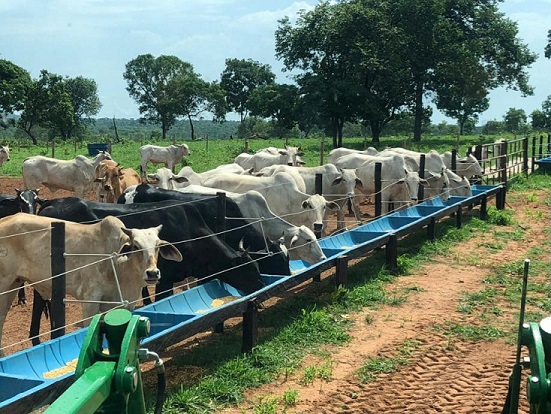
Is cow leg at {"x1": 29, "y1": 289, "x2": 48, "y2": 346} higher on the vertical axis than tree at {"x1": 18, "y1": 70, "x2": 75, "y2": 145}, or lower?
lower

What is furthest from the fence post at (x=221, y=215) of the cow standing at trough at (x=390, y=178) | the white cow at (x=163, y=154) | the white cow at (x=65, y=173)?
the white cow at (x=163, y=154)

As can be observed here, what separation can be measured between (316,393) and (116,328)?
4259 mm

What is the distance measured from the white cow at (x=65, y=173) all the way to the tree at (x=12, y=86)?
36.5m

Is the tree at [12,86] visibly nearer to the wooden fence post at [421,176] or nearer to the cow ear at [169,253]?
the wooden fence post at [421,176]

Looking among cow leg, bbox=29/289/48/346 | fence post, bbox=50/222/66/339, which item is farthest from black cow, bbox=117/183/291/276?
fence post, bbox=50/222/66/339

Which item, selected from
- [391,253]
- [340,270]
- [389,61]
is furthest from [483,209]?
[389,61]

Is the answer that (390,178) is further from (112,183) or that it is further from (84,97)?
(84,97)

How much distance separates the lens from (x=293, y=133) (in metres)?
74.9

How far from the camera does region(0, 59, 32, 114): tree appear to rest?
169 ft

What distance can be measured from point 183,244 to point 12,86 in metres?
48.5

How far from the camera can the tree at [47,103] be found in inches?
2158

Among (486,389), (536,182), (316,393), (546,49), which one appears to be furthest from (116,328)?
(546,49)

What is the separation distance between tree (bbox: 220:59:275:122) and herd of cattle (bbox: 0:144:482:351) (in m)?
59.0

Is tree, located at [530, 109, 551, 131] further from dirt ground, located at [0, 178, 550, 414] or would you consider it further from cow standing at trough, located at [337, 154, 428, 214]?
dirt ground, located at [0, 178, 550, 414]
